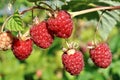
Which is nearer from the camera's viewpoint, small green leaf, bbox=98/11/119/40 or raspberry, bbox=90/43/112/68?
raspberry, bbox=90/43/112/68

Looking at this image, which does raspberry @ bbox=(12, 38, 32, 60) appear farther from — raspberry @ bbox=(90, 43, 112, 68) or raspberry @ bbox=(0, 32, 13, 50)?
raspberry @ bbox=(90, 43, 112, 68)

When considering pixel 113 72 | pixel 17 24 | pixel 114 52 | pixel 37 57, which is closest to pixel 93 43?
pixel 17 24

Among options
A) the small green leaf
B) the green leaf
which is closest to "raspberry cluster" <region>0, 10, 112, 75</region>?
the green leaf

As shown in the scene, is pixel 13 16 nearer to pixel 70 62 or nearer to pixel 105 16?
pixel 70 62

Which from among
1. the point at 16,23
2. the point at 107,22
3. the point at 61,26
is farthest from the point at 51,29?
the point at 107,22

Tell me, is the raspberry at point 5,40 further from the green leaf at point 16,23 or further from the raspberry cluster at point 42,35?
the green leaf at point 16,23

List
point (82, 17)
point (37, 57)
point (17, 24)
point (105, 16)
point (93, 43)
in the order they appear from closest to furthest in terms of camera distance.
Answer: point (17, 24) → point (93, 43) → point (105, 16) → point (82, 17) → point (37, 57)

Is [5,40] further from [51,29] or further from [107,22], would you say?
[107,22]
